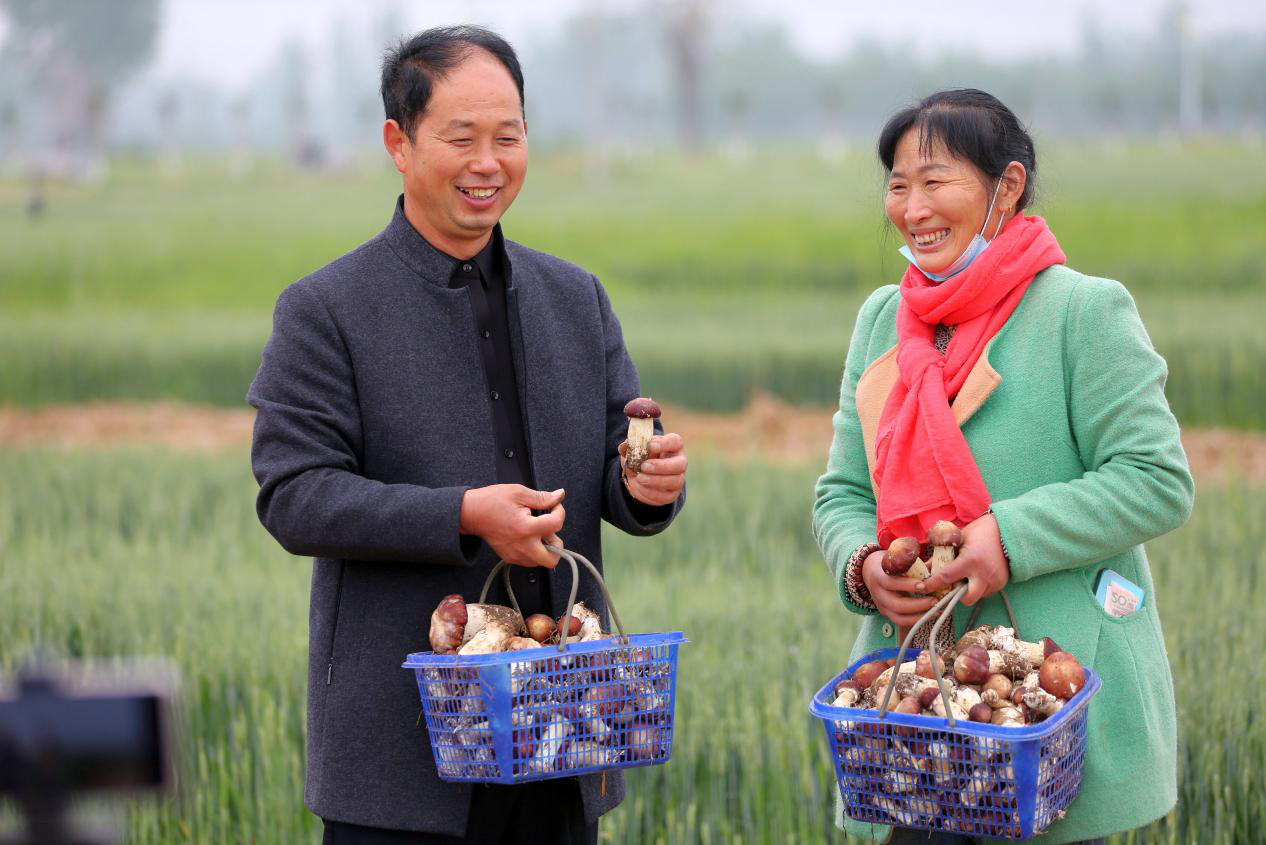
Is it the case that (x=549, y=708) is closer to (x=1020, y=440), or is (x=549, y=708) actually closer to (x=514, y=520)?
(x=514, y=520)

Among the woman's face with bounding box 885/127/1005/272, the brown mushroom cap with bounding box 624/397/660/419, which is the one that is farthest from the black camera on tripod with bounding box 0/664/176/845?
the woman's face with bounding box 885/127/1005/272

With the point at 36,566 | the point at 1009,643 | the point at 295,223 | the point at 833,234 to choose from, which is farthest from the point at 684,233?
the point at 1009,643

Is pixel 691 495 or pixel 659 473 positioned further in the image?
pixel 691 495

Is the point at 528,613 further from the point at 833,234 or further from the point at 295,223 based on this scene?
the point at 295,223

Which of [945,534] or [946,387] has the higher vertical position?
[946,387]

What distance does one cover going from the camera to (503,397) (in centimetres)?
212

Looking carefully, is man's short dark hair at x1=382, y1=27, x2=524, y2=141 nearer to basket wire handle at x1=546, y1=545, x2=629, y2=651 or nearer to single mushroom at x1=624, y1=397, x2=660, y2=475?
single mushroom at x1=624, y1=397, x2=660, y2=475

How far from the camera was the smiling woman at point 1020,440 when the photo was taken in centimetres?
190

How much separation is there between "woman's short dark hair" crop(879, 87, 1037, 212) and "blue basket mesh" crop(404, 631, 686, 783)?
82 cm

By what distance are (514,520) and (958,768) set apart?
661 mm

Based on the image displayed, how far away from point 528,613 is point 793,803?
4.42ft

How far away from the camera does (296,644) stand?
13.6 feet

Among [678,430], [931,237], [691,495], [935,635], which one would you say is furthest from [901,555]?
[678,430]

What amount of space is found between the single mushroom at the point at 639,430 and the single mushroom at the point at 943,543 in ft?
1.41
